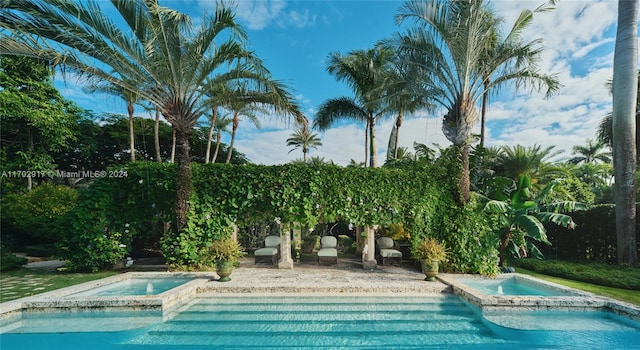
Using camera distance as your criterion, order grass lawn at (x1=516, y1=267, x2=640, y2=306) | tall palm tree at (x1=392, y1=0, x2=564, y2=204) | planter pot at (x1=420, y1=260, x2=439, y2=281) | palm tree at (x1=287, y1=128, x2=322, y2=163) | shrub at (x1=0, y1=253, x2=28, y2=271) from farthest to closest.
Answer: palm tree at (x1=287, y1=128, x2=322, y2=163), shrub at (x1=0, y1=253, x2=28, y2=271), tall palm tree at (x1=392, y1=0, x2=564, y2=204), planter pot at (x1=420, y1=260, x2=439, y2=281), grass lawn at (x1=516, y1=267, x2=640, y2=306)

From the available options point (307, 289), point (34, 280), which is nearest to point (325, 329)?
point (307, 289)

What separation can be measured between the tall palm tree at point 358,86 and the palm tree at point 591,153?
42.3m

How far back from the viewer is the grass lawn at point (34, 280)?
7027mm

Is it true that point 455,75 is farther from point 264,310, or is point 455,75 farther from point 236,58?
point 264,310

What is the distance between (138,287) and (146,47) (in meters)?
6.46

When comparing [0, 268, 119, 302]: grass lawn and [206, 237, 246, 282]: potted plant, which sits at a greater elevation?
[206, 237, 246, 282]: potted plant

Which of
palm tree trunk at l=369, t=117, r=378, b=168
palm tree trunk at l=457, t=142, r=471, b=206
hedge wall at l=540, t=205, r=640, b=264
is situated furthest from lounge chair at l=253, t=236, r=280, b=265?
hedge wall at l=540, t=205, r=640, b=264

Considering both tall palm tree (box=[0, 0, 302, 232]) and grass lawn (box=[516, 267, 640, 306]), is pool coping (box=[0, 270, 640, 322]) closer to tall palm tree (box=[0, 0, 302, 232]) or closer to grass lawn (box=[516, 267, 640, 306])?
grass lawn (box=[516, 267, 640, 306])

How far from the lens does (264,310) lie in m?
6.41

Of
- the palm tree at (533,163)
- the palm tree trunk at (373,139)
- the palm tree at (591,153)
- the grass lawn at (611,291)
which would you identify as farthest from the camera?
the palm tree at (591,153)

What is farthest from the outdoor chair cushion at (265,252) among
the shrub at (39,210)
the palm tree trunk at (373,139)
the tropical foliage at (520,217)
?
the shrub at (39,210)

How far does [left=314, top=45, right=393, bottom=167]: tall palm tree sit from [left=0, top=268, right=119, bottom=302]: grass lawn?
1371cm

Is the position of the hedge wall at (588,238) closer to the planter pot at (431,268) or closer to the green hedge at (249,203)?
the green hedge at (249,203)

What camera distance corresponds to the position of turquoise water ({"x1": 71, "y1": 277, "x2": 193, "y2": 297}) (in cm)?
750
